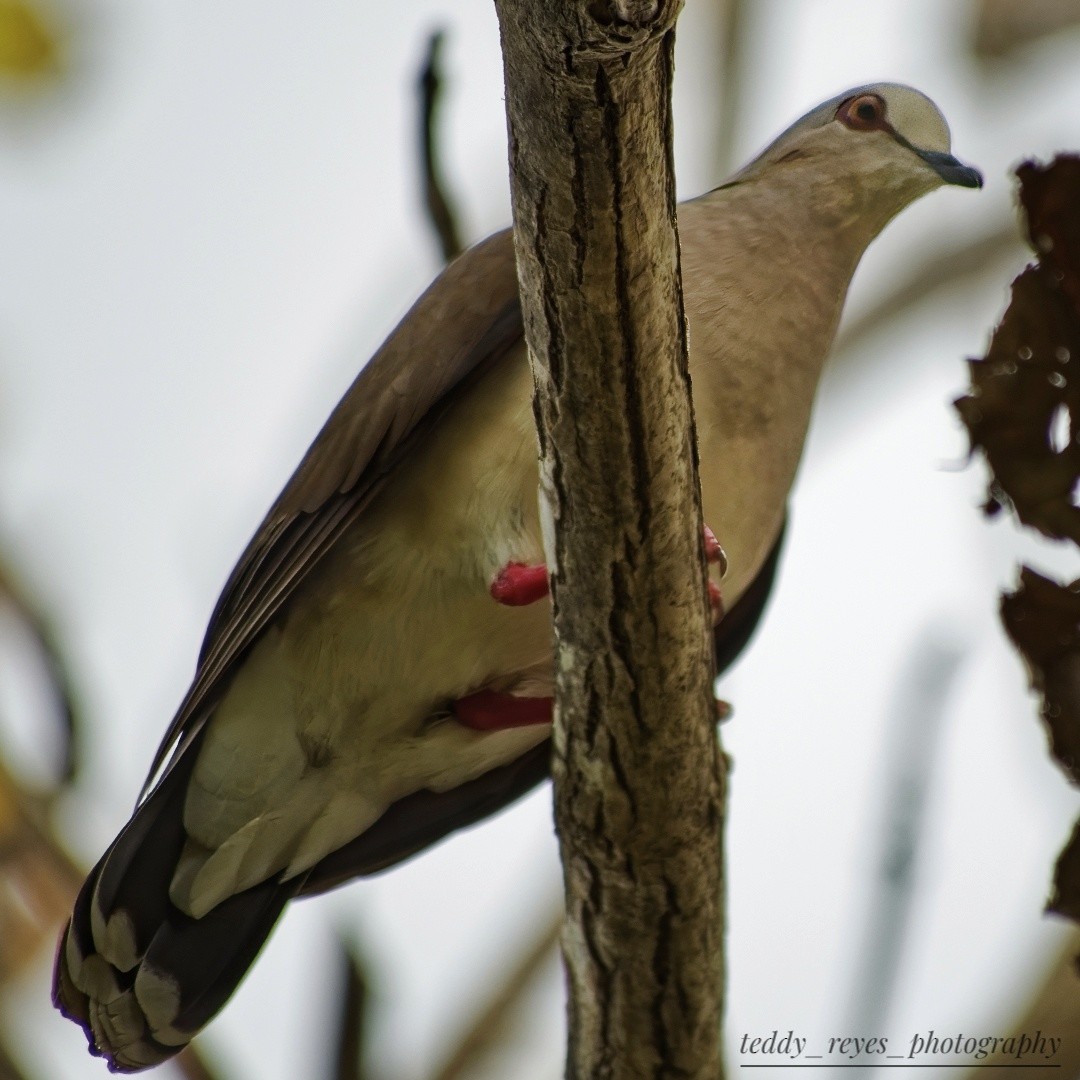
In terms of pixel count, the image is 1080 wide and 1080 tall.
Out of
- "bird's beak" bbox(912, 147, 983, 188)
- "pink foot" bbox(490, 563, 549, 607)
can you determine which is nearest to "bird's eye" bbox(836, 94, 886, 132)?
"bird's beak" bbox(912, 147, 983, 188)

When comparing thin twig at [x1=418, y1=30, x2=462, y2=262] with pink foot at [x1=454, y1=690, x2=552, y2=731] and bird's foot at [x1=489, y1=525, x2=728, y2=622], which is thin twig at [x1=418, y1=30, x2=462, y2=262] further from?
pink foot at [x1=454, y1=690, x2=552, y2=731]

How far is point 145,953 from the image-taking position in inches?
117

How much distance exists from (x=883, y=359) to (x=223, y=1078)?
2.47 m

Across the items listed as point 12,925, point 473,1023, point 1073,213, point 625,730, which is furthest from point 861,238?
point 12,925

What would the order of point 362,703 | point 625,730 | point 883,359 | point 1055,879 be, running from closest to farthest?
point 1055,879
point 625,730
point 362,703
point 883,359

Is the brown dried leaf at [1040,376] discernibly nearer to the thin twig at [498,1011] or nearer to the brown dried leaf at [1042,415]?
the brown dried leaf at [1042,415]

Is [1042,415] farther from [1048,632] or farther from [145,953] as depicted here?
[145,953]

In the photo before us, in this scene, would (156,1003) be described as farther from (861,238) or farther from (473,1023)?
(861,238)

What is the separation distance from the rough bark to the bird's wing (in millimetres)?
911

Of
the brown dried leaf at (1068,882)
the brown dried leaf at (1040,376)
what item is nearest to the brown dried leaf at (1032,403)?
the brown dried leaf at (1040,376)

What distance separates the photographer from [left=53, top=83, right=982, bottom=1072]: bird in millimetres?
2928

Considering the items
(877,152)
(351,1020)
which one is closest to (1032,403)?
(351,1020)

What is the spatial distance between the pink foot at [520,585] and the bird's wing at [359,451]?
0.33 m

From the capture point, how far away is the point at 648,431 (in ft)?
6.50
